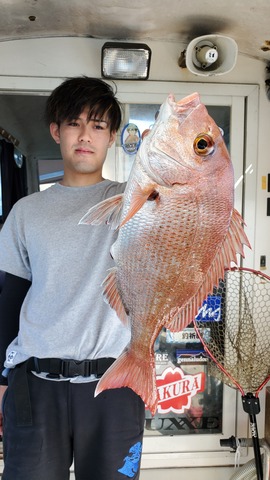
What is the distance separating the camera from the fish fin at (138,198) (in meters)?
1.07

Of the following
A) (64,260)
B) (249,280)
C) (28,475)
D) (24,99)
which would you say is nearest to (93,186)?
(64,260)

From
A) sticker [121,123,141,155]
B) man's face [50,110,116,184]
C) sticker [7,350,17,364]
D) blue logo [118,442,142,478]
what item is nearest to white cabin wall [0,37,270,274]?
sticker [121,123,141,155]

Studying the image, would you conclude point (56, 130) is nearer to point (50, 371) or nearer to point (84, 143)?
point (84, 143)

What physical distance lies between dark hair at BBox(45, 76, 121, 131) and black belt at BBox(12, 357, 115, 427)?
3.37ft

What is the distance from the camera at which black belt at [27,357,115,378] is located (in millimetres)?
1554

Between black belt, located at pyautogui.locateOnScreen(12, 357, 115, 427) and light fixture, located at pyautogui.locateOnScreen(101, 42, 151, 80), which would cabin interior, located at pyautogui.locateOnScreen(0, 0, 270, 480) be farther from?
black belt, located at pyautogui.locateOnScreen(12, 357, 115, 427)

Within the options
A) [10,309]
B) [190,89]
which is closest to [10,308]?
[10,309]

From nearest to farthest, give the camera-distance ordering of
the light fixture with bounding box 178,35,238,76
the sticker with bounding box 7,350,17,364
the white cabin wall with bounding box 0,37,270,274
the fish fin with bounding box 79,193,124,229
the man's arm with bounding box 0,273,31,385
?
1. the fish fin with bounding box 79,193,124,229
2. the sticker with bounding box 7,350,17,364
3. the man's arm with bounding box 0,273,31,385
4. the light fixture with bounding box 178,35,238,76
5. the white cabin wall with bounding box 0,37,270,274

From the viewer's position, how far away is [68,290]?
5.18 feet

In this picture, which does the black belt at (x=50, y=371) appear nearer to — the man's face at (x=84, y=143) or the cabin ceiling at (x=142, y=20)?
the man's face at (x=84, y=143)

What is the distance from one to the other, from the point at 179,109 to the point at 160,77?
2.14 m

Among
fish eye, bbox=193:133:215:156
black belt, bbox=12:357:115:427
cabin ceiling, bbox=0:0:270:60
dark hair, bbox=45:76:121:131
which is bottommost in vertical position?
black belt, bbox=12:357:115:427

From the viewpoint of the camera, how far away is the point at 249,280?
3104 mm

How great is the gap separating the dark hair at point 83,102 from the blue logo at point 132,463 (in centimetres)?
139
